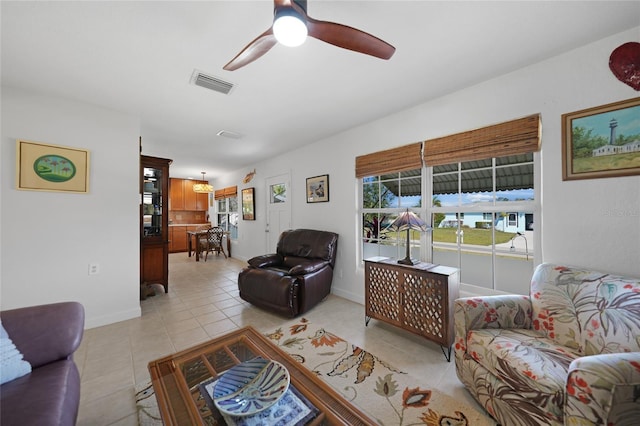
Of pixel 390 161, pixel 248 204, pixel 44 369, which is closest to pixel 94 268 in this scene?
pixel 44 369

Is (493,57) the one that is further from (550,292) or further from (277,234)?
(277,234)

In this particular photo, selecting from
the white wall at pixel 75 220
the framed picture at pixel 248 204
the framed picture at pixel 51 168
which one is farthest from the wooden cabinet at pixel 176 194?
the framed picture at pixel 51 168

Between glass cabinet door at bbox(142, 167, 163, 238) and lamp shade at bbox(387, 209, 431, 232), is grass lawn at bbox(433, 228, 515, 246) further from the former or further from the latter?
glass cabinet door at bbox(142, 167, 163, 238)

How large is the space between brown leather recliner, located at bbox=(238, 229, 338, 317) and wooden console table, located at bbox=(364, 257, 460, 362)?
717 millimetres

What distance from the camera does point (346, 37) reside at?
1.27m

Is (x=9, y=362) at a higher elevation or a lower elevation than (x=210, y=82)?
lower

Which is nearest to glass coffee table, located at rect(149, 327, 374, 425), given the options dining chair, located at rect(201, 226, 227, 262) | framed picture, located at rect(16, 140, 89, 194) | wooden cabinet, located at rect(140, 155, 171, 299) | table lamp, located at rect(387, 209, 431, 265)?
table lamp, located at rect(387, 209, 431, 265)

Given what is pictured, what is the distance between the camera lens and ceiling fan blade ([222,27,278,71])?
49.4 inches

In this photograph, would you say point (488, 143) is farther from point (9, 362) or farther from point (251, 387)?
point (9, 362)

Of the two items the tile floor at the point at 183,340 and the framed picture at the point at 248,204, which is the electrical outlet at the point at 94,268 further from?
the framed picture at the point at 248,204

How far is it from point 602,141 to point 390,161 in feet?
5.51

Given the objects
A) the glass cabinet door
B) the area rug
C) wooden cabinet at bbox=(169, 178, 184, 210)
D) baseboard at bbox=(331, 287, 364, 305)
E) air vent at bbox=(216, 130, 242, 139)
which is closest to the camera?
the area rug

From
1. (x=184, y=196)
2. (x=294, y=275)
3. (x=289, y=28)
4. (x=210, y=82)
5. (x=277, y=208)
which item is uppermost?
(x=210, y=82)

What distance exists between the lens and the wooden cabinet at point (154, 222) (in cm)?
357
